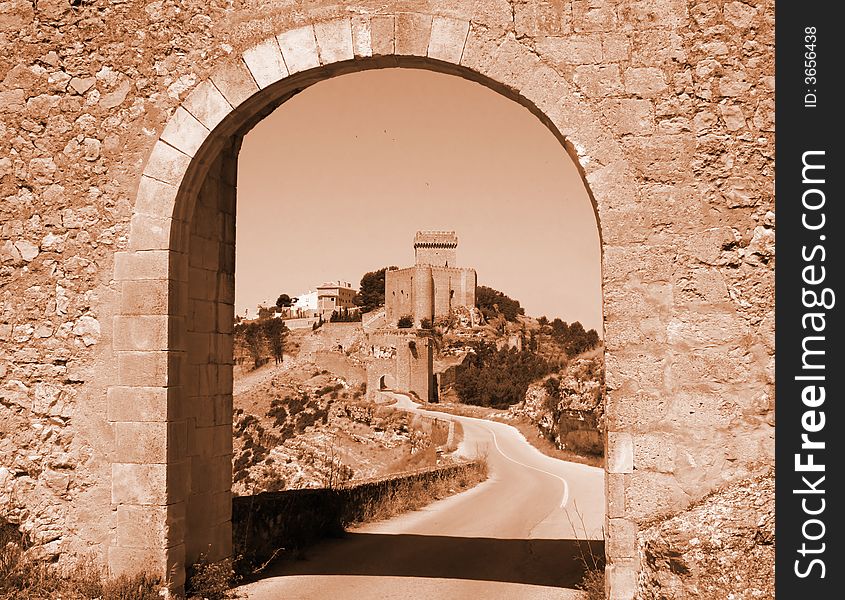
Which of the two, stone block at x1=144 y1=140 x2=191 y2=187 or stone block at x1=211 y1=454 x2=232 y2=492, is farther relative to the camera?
stone block at x1=211 y1=454 x2=232 y2=492

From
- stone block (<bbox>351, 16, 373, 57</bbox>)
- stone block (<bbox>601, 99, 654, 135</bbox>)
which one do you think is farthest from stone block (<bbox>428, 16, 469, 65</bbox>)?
stone block (<bbox>601, 99, 654, 135</bbox>)

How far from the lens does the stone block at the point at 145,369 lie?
211 inches

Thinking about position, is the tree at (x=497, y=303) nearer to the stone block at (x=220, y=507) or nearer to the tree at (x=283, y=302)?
the tree at (x=283, y=302)

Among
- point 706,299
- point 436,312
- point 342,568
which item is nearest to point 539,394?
point 342,568

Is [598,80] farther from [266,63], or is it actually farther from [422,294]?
[422,294]

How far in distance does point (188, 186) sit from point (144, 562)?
8.81 ft

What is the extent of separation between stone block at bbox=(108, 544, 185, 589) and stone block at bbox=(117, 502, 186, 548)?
0.11ft

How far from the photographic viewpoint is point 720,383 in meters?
4.73

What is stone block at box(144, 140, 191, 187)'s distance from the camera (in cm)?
544

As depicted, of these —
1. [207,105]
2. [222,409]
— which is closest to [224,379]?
[222,409]

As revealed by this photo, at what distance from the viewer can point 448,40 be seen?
514 cm

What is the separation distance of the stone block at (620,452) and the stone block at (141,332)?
10.3ft

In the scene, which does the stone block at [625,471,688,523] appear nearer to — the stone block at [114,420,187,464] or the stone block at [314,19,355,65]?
the stone block at [114,420,187,464]

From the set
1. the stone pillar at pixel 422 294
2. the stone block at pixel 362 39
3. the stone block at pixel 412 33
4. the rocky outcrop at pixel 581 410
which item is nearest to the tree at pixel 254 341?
the stone pillar at pixel 422 294
